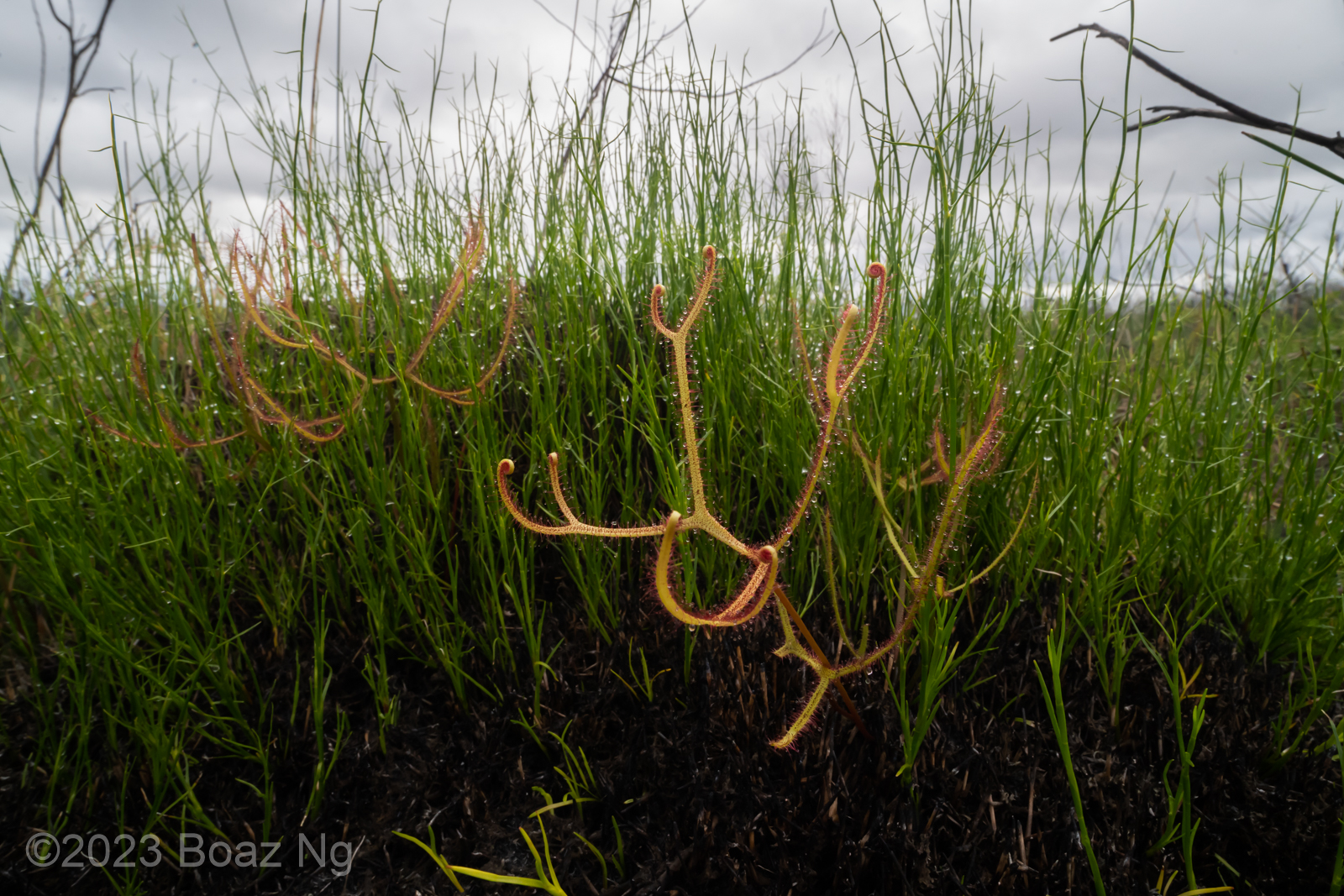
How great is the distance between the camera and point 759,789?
1349 mm

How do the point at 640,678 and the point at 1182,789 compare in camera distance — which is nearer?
the point at 1182,789

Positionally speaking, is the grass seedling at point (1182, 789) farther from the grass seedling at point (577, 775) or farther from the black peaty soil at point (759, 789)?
the grass seedling at point (577, 775)

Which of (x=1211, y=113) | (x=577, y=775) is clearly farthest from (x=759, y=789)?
(x=1211, y=113)

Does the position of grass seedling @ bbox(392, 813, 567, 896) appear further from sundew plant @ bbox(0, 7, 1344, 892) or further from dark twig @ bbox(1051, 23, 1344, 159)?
dark twig @ bbox(1051, 23, 1344, 159)

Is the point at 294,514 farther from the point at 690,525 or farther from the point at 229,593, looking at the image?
the point at 690,525

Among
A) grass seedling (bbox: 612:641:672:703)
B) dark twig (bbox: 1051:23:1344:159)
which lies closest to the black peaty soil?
grass seedling (bbox: 612:641:672:703)

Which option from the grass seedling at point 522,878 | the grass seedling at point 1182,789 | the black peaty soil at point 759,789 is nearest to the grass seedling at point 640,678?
the black peaty soil at point 759,789

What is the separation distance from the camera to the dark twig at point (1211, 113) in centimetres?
143

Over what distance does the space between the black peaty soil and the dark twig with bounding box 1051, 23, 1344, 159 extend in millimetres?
1053

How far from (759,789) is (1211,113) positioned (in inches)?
64.7

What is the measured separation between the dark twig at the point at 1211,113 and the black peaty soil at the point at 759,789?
1053 mm

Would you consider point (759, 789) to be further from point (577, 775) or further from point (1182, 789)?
point (1182, 789)

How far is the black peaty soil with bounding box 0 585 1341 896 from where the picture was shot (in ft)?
4.17

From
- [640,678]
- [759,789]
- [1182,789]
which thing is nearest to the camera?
[1182,789]
